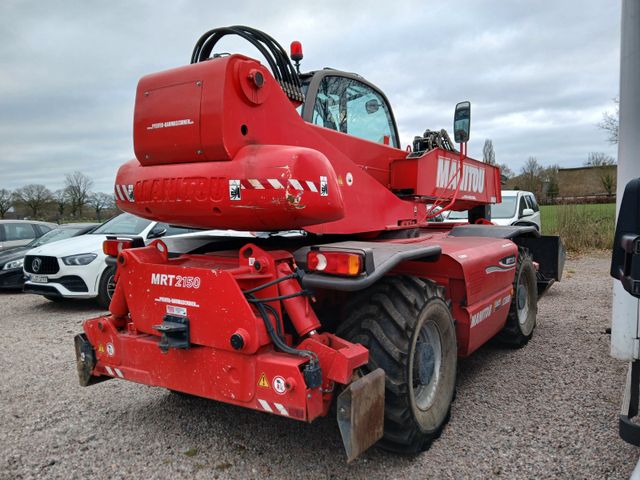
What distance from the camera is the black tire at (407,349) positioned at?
3121mm

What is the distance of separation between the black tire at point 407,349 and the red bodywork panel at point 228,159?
64cm

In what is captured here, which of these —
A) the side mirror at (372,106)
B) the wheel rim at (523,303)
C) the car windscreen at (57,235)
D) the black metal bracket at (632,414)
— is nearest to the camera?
the black metal bracket at (632,414)

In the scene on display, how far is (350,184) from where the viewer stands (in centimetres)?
396

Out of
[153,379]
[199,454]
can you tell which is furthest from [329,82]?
[199,454]

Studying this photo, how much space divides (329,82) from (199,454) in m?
2.93

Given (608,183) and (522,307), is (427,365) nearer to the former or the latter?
(522,307)

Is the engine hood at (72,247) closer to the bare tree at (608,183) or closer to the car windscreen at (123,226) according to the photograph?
the car windscreen at (123,226)

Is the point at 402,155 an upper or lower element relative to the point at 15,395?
upper

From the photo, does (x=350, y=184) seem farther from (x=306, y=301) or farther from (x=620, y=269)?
(x=620, y=269)

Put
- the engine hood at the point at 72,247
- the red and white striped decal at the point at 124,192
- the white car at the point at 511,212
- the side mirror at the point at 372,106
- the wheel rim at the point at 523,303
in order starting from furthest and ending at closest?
the white car at the point at 511,212 < the engine hood at the point at 72,247 < the wheel rim at the point at 523,303 < the side mirror at the point at 372,106 < the red and white striped decal at the point at 124,192

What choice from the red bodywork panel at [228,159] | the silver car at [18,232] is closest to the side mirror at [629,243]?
the red bodywork panel at [228,159]

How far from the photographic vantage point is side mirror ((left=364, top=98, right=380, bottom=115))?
479 cm

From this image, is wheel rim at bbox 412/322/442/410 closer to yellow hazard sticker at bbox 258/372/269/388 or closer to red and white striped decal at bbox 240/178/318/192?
yellow hazard sticker at bbox 258/372/269/388

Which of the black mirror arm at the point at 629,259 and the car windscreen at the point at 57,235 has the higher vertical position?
the black mirror arm at the point at 629,259
